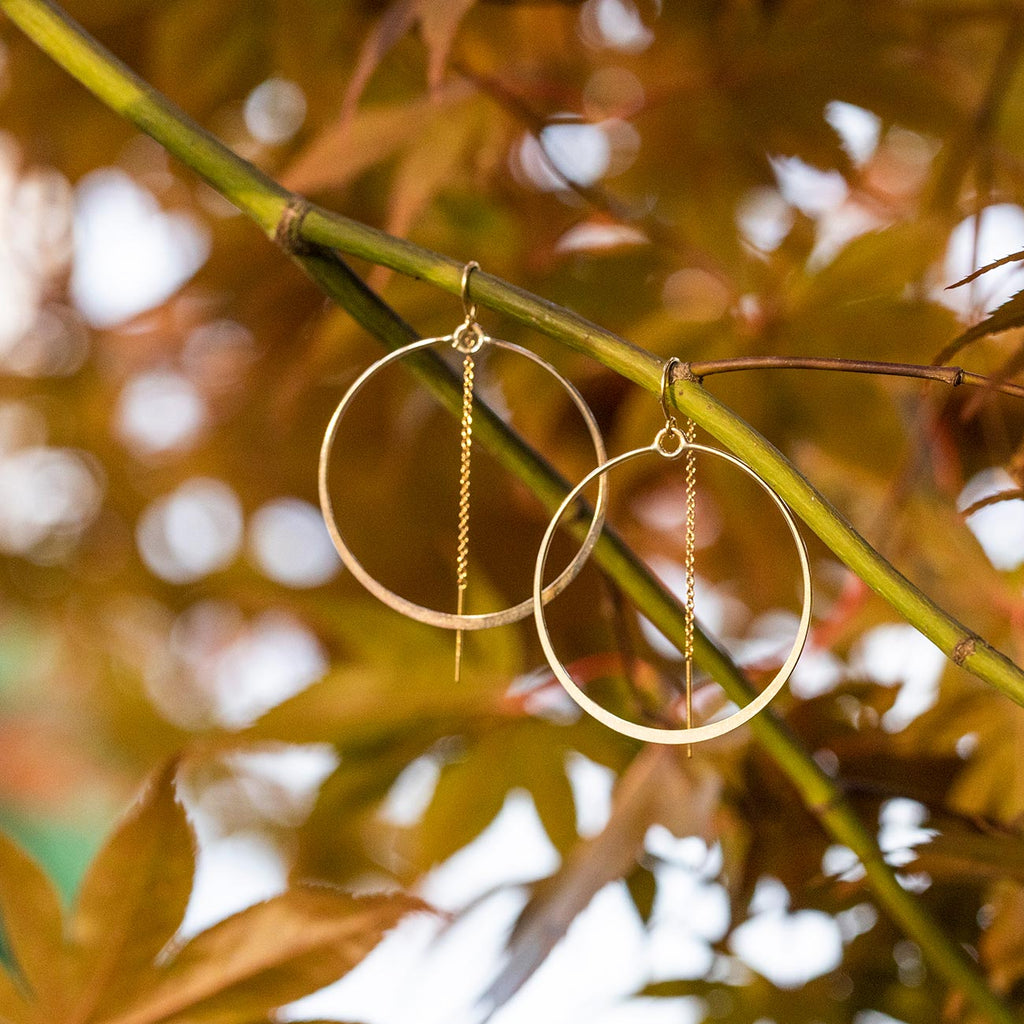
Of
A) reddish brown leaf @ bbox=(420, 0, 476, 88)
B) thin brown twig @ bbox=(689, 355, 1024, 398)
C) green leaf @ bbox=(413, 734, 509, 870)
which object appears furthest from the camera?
green leaf @ bbox=(413, 734, 509, 870)

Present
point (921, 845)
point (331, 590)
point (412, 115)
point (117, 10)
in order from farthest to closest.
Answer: point (331, 590) < point (117, 10) < point (412, 115) < point (921, 845)

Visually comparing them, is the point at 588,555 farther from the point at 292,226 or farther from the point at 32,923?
the point at 32,923

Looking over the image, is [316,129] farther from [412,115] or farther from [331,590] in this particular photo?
[331,590]

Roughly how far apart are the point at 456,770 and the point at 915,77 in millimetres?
334

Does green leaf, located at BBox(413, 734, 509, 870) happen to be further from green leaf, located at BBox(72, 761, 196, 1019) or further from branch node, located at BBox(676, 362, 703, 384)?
branch node, located at BBox(676, 362, 703, 384)

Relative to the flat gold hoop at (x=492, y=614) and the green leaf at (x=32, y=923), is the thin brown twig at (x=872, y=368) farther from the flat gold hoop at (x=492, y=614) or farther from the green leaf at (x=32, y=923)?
the green leaf at (x=32, y=923)

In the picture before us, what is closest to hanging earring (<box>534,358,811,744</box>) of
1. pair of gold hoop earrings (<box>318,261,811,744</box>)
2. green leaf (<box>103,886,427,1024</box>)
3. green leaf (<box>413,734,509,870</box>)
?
pair of gold hoop earrings (<box>318,261,811,744</box>)

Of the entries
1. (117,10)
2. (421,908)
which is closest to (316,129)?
(117,10)

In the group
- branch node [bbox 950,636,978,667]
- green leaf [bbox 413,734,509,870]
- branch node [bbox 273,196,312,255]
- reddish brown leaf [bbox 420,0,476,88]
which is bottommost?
branch node [bbox 950,636,978,667]

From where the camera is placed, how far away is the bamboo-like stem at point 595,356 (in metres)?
0.15

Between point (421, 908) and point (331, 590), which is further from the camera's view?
point (331, 590)

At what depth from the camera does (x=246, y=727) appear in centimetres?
33

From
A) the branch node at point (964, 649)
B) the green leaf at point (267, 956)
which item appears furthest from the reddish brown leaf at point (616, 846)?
the branch node at point (964, 649)

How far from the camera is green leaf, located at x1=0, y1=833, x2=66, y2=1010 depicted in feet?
0.90
